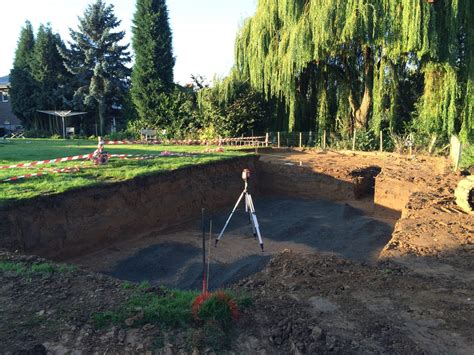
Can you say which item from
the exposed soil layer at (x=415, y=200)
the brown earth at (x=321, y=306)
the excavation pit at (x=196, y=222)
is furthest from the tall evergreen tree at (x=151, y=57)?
the brown earth at (x=321, y=306)

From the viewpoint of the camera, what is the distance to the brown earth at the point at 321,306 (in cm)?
371

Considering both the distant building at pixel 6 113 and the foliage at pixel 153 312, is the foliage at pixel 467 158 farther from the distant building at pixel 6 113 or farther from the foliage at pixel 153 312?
the distant building at pixel 6 113

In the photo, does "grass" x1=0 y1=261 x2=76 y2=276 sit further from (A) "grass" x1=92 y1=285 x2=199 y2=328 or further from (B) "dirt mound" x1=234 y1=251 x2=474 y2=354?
(B) "dirt mound" x1=234 y1=251 x2=474 y2=354

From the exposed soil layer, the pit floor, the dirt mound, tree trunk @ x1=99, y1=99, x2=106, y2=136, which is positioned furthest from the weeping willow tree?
tree trunk @ x1=99, y1=99, x2=106, y2=136

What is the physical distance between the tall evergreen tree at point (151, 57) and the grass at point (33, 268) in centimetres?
2658

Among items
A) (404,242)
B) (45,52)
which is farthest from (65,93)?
(404,242)

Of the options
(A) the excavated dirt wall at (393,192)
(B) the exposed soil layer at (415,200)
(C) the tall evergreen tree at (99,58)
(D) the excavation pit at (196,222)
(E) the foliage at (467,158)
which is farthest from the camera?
(C) the tall evergreen tree at (99,58)

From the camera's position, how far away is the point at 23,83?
125 feet

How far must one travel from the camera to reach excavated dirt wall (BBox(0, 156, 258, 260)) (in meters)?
8.48

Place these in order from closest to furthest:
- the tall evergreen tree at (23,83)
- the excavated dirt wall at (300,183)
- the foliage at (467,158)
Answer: the foliage at (467,158) → the excavated dirt wall at (300,183) → the tall evergreen tree at (23,83)

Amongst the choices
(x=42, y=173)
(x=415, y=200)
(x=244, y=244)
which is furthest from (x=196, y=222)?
(x=415, y=200)

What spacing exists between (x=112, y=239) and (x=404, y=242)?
660 cm

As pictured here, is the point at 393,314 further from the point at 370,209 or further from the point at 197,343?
the point at 370,209

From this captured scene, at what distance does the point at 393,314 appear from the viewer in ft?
15.0
